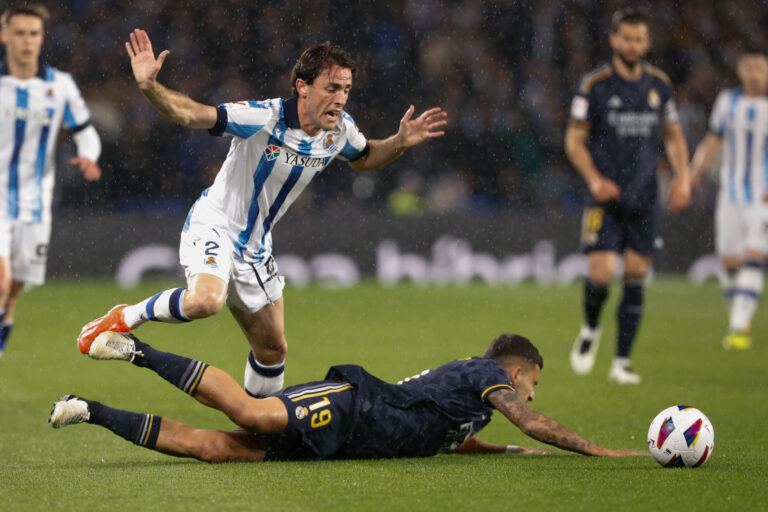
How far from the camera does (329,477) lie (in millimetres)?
4418

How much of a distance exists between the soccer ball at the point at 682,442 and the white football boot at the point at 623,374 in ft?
10.5

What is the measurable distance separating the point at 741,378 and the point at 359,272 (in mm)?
7757

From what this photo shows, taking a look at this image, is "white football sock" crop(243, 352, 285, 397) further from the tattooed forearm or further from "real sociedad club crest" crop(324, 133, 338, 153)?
the tattooed forearm

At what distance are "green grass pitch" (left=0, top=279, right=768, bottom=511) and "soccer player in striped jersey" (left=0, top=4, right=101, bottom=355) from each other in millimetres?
849

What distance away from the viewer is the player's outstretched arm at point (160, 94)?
4.91 m

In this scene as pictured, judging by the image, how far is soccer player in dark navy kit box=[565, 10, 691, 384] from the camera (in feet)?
26.8

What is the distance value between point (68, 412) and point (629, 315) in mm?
4757

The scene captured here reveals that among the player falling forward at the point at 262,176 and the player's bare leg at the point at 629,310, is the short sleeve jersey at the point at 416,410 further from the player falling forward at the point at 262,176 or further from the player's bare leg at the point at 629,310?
the player's bare leg at the point at 629,310

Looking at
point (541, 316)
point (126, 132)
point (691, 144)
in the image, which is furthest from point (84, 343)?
point (691, 144)

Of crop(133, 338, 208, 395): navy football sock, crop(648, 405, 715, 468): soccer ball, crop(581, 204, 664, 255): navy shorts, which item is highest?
crop(581, 204, 664, 255): navy shorts

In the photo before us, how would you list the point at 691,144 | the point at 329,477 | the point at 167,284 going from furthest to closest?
the point at 691,144 < the point at 167,284 < the point at 329,477

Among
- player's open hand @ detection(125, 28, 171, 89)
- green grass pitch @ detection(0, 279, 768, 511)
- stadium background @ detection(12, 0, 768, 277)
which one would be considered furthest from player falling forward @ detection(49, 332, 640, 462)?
stadium background @ detection(12, 0, 768, 277)

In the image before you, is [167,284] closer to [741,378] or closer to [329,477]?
[741,378]

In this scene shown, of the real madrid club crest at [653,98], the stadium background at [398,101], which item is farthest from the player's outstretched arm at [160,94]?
the stadium background at [398,101]
